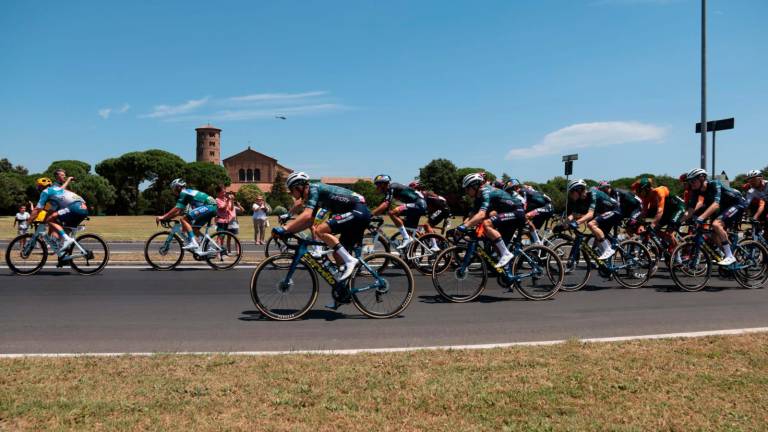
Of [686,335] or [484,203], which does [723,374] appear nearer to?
[686,335]

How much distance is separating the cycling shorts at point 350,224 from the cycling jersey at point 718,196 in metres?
6.47

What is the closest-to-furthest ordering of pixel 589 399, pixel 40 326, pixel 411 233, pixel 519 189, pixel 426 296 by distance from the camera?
pixel 589 399 → pixel 40 326 → pixel 426 296 → pixel 411 233 → pixel 519 189

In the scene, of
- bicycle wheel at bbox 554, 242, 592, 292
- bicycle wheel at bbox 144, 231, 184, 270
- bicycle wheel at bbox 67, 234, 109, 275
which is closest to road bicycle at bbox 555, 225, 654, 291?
bicycle wheel at bbox 554, 242, 592, 292

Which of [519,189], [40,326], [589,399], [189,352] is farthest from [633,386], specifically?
[519,189]

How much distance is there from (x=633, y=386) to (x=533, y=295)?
15.6ft

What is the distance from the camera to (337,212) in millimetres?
7441

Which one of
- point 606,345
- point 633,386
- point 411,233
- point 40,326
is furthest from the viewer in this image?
point 411,233

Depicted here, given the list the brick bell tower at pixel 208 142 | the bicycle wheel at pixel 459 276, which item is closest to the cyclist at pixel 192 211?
the bicycle wheel at pixel 459 276

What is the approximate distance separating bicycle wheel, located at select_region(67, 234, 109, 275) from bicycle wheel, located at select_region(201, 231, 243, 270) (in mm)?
1960

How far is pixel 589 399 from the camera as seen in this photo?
161 inches

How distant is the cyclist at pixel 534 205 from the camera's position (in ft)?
42.1

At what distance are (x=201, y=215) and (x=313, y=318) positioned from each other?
612cm

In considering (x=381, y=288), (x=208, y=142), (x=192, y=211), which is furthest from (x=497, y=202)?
(x=208, y=142)

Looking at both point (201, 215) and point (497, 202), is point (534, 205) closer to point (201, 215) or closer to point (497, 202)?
point (497, 202)
